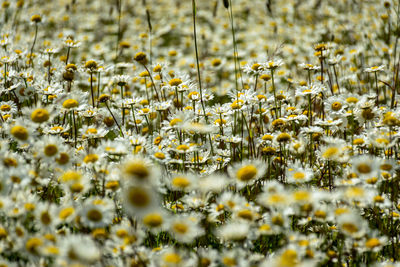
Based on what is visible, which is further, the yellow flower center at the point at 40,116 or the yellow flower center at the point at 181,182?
the yellow flower center at the point at 40,116

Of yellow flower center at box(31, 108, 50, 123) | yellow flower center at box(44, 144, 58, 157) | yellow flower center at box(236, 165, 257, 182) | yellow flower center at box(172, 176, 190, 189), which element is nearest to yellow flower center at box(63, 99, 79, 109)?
yellow flower center at box(31, 108, 50, 123)

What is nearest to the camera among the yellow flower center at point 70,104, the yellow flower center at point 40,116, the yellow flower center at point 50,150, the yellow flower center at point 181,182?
the yellow flower center at point 181,182

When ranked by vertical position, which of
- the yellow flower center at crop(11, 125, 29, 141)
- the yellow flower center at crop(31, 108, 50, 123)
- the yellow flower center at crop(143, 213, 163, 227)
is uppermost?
the yellow flower center at crop(31, 108, 50, 123)

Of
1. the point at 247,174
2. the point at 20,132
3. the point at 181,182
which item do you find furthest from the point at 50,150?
the point at 247,174

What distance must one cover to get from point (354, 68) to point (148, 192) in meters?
4.48

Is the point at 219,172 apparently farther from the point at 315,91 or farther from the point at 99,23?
the point at 99,23

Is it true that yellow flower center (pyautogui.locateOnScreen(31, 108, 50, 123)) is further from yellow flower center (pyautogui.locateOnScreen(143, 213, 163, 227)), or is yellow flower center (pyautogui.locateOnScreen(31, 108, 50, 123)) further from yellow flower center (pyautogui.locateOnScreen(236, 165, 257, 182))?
yellow flower center (pyautogui.locateOnScreen(236, 165, 257, 182))

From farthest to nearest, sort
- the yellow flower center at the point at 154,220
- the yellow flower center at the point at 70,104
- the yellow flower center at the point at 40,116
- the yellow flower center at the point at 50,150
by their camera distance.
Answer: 1. the yellow flower center at the point at 70,104
2. the yellow flower center at the point at 40,116
3. the yellow flower center at the point at 50,150
4. the yellow flower center at the point at 154,220

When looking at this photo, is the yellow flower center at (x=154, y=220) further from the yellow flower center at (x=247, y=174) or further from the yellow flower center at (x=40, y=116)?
the yellow flower center at (x=40, y=116)

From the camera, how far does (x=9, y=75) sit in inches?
A: 138

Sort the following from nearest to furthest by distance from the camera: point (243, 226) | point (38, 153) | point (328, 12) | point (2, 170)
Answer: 1. point (243, 226)
2. point (2, 170)
3. point (38, 153)
4. point (328, 12)

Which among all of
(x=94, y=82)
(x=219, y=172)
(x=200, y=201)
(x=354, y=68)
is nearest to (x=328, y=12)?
(x=354, y=68)

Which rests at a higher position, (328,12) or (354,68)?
(328,12)

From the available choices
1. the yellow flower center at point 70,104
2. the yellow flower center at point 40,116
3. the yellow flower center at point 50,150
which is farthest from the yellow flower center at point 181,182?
the yellow flower center at point 70,104
